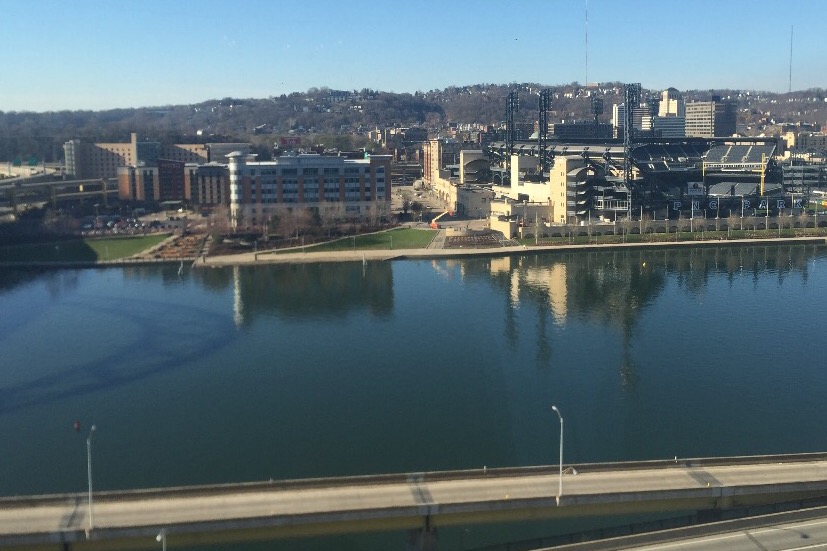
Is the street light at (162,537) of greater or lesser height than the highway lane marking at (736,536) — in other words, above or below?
above

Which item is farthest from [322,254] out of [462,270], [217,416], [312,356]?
[217,416]

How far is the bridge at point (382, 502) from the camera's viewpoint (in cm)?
Result: 447

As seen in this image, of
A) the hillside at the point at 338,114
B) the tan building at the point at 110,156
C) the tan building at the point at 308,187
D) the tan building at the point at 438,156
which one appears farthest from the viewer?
the hillside at the point at 338,114

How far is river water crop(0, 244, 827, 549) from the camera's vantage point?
6.32m

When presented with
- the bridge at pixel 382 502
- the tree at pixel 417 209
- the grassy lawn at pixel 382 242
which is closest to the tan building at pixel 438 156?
the tree at pixel 417 209

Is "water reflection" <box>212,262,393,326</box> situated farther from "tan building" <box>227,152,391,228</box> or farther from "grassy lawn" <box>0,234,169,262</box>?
"tan building" <box>227,152,391,228</box>

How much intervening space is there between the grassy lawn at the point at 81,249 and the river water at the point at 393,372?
153cm

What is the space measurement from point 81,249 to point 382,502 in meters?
13.0

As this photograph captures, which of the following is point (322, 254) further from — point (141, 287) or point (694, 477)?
point (694, 477)

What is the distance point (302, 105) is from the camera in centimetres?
5719

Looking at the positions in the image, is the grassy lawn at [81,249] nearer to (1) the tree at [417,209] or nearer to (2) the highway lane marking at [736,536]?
(1) the tree at [417,209]

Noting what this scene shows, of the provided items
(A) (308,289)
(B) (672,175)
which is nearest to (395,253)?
(A) (308,289)

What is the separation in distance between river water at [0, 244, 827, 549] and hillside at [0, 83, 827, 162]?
24666 millimetres

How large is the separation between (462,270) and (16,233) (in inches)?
349
